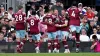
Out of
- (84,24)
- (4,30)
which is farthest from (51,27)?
(84,24)

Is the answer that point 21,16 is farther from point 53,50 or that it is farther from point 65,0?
point 65,0

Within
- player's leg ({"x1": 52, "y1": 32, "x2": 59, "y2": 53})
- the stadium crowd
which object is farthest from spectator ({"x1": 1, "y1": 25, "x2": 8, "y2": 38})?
player's leg ({"x1": 52, "y1": 32, "x2": 59, "y2": 53})

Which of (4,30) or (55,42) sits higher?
(4,30)

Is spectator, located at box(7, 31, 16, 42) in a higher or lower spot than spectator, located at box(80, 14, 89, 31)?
lower

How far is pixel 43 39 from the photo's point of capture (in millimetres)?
17391

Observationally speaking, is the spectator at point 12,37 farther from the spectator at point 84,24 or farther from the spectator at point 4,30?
the spectator at point 84,24

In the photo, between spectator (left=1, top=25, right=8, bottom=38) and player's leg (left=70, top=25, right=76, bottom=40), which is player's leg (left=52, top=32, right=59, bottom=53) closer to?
player's leg (left=70, top=25, right=76, bottom=40)

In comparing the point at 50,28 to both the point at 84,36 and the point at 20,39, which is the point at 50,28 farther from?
the point at 84,36

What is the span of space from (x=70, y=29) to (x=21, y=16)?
196 centimetres

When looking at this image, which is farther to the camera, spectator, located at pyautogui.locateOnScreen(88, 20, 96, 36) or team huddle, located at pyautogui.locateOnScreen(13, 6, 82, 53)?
spectator, located at pyautogui.locateOnScreen(88, 20, 96, 36)

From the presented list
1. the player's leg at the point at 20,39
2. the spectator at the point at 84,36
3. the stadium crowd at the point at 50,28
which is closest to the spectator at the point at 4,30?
the stadium crowd at the point at 50,28

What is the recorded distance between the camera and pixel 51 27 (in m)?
16.8

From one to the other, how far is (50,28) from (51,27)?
0.23 ft

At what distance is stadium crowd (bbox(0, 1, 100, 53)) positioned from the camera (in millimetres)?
16498
